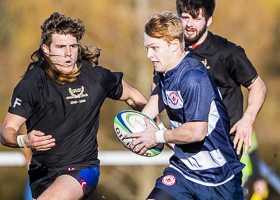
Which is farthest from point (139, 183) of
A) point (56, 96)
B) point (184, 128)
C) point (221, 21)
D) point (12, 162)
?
point (184, 128)

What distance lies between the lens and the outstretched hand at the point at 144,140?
2982mm

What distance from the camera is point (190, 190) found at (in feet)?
10.1

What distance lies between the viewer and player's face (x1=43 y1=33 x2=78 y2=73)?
11.5ft

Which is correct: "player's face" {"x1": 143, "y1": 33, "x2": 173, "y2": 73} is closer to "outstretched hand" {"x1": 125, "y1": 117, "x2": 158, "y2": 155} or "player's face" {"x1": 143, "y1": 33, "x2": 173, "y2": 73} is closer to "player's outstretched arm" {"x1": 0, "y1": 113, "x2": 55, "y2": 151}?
"outstretched hand" {"x1": 125, "y1": 117, "x2": 158, "y2": 155}

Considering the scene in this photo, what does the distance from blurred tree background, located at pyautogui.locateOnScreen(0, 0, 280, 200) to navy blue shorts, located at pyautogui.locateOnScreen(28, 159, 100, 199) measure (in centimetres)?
377

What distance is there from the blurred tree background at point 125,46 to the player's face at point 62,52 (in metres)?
3.79

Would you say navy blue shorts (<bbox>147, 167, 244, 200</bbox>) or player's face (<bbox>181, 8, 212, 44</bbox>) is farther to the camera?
player's face (<bbox>181, 8, 212, 44</bbox>)

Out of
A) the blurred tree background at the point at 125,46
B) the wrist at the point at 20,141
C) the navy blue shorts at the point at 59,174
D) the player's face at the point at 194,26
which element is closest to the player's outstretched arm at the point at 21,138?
the wrist at the point at 20,141

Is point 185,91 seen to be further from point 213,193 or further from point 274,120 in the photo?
point 274,120

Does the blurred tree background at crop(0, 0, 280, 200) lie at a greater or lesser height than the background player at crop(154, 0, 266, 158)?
lesser

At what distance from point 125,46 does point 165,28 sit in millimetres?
4799

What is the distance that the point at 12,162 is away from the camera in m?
7.80

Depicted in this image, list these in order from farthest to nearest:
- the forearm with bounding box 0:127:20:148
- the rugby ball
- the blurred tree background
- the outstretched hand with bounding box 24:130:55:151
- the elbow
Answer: the blurred tree background
the forearm with bounding box 0:127:20:148
the rugby ball
the outstretched hand with bounding box 24:130:55:151
the elbow

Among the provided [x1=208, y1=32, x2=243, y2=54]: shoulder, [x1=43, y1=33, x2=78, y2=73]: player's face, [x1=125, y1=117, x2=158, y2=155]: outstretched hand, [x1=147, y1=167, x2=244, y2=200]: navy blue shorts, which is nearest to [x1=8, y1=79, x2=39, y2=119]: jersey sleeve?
[x1=43, y1=33, x2=78, y2=73]: player's face
